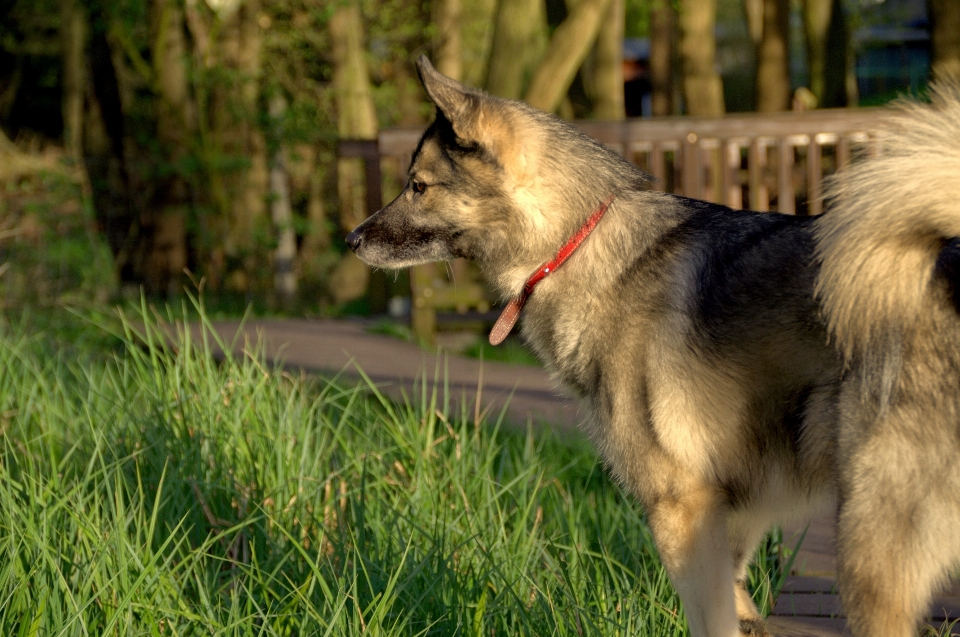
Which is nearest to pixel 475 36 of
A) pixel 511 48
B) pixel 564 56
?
pixel 511 48

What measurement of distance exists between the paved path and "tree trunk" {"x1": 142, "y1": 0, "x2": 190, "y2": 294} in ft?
13.7

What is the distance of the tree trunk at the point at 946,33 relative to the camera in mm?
8891

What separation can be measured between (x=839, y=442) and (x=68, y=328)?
23.4ft

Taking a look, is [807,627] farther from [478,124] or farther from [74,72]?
[74,72]

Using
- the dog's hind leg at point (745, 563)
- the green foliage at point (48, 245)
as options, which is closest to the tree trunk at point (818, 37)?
the green foliage at point (48, 245)

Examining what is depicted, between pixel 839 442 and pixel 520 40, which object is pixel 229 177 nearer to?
pixel 520 40

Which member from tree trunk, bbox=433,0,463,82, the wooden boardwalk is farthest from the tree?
the wooden boardwalk

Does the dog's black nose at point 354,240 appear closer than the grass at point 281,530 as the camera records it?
No

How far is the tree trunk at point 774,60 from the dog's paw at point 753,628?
12.5m

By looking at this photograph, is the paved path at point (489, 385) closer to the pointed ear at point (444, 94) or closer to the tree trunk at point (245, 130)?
the pointed ear at point (444, 94)

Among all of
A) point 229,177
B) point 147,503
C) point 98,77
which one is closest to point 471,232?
point 147,503

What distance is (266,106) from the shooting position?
13812mm

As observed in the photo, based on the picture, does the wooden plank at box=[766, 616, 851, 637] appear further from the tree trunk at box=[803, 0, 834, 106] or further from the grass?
the tree trunk at box=[803, 0, 834, 106]

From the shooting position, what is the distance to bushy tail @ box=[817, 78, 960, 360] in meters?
2.18
